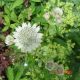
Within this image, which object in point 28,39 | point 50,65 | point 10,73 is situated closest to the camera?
point 28,39

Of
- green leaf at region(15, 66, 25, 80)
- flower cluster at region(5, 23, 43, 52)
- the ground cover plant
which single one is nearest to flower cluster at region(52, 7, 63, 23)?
the ground cover plant

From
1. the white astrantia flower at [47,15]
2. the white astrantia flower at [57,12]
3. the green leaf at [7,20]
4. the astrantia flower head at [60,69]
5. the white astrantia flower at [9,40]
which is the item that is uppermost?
the white astrantia flower at [57,12]

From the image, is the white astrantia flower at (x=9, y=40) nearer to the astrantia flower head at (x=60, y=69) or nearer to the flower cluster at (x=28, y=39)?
the flower cluster at (x=28, y=39)

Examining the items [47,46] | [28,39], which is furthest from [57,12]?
[28,39]

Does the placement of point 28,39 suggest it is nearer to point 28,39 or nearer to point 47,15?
point 28,39

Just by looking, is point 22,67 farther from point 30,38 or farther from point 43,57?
point 30,38

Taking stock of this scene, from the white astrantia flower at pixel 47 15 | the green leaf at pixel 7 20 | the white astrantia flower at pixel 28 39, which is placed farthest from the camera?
the green leaf at pixel 7 20

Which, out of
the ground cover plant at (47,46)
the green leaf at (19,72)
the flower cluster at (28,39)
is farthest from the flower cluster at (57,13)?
the green leaf at (19,72)

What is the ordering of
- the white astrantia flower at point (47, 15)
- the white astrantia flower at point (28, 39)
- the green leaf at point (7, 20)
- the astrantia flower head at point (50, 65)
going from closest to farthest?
the white astrantia flower at point (28, 39)
the astrantia flower head at point (50, 65)
the white astrantia flower at point (47, 15)
the green leaf at point (7, 20)

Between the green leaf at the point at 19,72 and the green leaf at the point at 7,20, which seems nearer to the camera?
the green leaf at the point at 19,72
